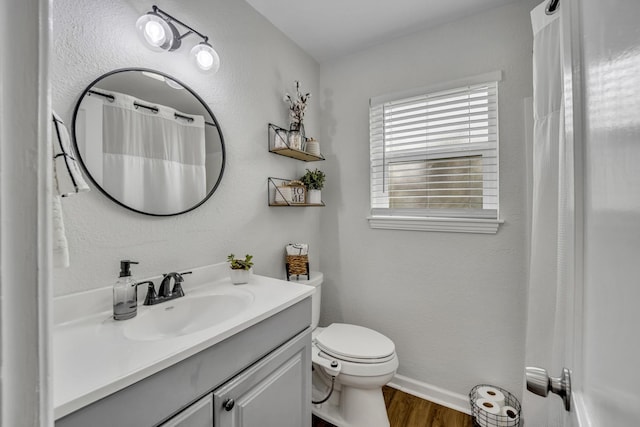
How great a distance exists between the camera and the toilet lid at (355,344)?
4.65 ft

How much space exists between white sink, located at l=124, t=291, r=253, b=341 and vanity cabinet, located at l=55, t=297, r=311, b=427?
0.54 ft

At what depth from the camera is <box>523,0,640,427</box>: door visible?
27 cm

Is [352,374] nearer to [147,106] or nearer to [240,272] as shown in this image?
[240,272]

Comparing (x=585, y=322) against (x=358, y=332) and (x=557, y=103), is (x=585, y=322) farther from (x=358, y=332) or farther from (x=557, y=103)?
(x=358, y=332)

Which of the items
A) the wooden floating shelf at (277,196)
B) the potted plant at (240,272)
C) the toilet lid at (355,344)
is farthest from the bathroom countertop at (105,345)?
the wooden floating shelf at (277,196)

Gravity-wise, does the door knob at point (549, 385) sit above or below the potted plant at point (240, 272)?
below

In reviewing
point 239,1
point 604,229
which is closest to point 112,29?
point 239,1

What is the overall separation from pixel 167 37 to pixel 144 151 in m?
0.47

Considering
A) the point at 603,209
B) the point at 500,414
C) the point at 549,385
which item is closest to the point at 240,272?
the point at 549,385

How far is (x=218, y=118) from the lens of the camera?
138cm

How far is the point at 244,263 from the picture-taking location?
132 cm

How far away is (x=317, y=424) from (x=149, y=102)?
1.84m

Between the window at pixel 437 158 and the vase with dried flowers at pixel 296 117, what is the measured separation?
50 centimetres

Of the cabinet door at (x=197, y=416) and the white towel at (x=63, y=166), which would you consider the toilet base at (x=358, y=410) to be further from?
the white towel at (x=63, y=166)
